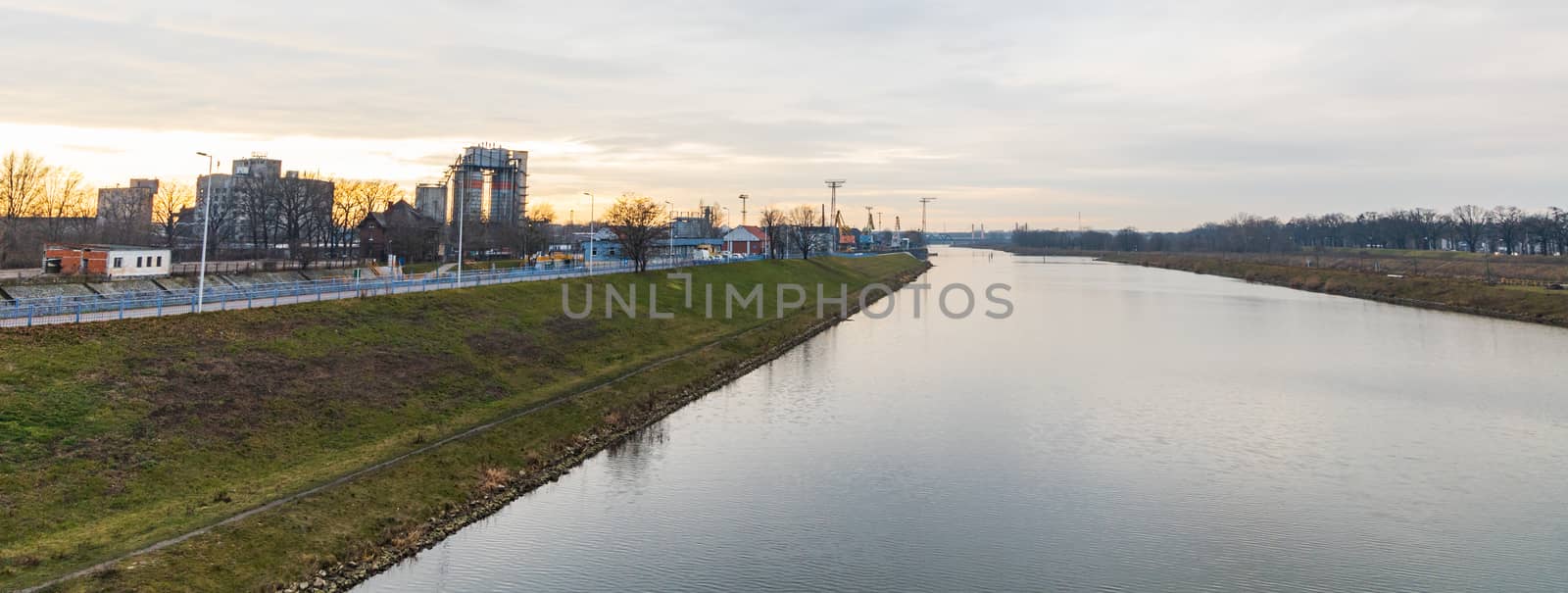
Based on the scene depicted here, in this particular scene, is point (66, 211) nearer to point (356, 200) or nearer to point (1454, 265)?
point (356, 200)

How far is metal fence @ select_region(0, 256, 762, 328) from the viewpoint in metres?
29.1

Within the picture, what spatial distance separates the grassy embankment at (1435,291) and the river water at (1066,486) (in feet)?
121

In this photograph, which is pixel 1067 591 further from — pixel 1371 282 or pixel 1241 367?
pixel 1371 282

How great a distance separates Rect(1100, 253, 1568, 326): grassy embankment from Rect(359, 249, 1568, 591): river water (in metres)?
36.8

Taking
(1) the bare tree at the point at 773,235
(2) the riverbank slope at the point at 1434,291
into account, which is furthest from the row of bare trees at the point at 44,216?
(2) the riverbank slope at the point at 1434,291

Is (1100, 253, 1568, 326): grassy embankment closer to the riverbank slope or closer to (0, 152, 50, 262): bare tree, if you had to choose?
the riverbank slope

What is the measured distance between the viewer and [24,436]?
832 inches

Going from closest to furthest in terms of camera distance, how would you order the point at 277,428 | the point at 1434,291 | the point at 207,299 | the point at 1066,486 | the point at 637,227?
1. the point at 277,428
2. the point at 1066,486
3. the point at 207,299
4. the point at 637,227
5. the point at 1434,291

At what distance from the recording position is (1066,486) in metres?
27.0

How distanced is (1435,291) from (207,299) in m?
110

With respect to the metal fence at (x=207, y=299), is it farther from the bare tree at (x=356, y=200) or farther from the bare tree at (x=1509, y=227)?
the bare tree at (x=1509, y=227)

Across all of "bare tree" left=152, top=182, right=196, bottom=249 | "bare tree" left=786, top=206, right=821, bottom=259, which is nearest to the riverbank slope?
"bare tree" left=786, top=206, right=821, bottom=259

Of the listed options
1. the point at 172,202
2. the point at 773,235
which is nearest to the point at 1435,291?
the point at 773,235

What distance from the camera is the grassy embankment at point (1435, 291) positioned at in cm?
7806
